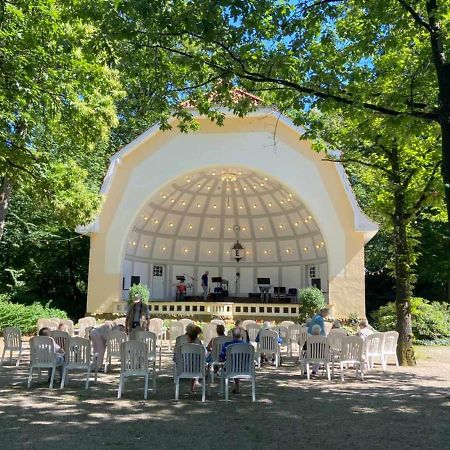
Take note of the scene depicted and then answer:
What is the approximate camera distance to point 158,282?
28047mm

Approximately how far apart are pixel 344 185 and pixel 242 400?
15996 millimetres

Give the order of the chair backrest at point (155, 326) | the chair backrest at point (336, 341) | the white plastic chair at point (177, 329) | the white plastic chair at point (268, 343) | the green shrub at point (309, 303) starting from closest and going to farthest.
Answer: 1. the chair backrest at point (336, 341)
2. the white plastic chair at point (268, 343)
3. the chair backrest at point (155, 326)
4. the white plastic chair at point (177, 329)
5. the green shrub at point (309, 303)

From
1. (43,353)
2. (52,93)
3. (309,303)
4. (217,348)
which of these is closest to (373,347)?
(217,348)

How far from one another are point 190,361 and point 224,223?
67.4ft

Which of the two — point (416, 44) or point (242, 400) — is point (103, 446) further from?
point (416, 44)

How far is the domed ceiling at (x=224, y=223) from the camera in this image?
86.7ft

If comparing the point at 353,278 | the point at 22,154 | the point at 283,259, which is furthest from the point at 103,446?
the point at 283,259

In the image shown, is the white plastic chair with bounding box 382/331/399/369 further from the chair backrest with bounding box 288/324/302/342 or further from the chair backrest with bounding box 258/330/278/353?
the chair backrest with bounding box 258/330/278/353

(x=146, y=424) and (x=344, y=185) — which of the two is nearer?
(x=146, y=424)

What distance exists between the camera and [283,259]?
28.4 m

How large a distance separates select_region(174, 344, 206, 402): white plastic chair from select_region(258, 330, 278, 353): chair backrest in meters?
4.08

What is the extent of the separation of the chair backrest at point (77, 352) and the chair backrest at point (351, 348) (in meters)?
5.57

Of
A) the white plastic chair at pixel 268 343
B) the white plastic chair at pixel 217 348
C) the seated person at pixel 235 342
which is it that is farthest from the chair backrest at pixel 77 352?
the white plastic chair at pixel 268 343

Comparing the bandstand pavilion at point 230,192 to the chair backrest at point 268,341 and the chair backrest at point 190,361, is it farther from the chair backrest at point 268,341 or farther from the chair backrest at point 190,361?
the chair backrest at point 190,361
